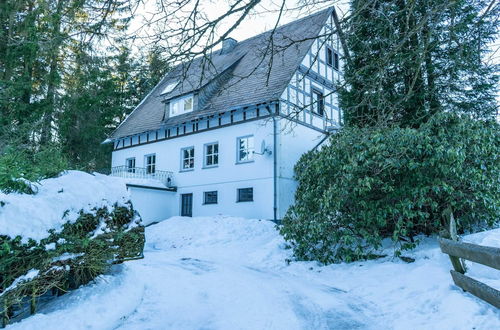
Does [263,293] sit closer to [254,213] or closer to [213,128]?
[254,213]

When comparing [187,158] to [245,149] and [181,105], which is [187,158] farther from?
[245,149]

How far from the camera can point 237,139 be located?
1802cm

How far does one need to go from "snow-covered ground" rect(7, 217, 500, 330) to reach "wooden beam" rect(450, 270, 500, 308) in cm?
10

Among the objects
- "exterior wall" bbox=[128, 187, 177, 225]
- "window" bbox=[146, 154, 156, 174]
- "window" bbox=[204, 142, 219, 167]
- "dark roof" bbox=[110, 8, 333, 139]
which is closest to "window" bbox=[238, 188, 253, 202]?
"window" bbox=[204, 142, 219, 167]

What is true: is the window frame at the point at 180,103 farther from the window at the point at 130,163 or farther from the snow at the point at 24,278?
the snow at the point at 24,278

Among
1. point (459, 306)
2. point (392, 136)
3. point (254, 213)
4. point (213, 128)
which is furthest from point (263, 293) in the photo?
point (213, 128)

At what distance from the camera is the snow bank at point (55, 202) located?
4.34 m

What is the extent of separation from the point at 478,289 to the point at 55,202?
5.52m

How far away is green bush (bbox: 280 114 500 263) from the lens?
778cm

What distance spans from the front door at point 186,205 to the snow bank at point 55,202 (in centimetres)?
1346

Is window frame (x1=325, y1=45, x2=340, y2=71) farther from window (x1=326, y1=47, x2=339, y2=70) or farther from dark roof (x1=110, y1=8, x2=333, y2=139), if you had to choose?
dark roof (x1=110, y1=8, x2=333, y2=139)

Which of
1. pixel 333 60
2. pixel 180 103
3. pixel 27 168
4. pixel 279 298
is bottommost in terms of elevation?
pixel 279 298

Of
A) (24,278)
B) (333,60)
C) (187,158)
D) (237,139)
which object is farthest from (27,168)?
(333,60)

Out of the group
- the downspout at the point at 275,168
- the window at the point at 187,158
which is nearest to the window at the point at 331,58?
the downspout at the point at 275,168
